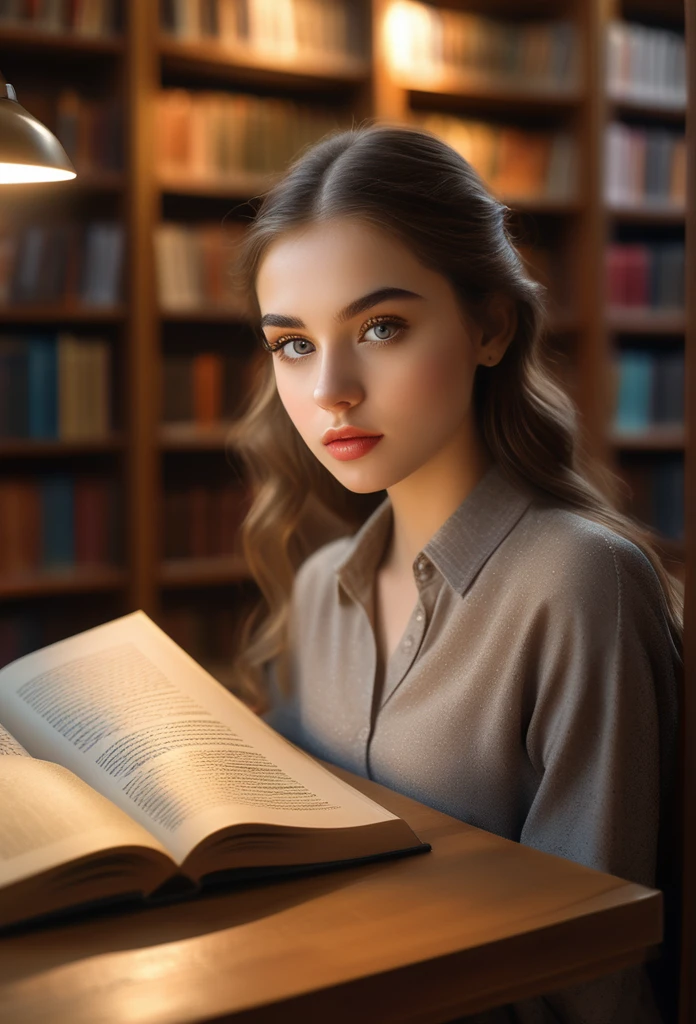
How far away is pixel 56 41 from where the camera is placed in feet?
9.52

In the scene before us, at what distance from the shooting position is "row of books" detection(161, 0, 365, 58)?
120 inches

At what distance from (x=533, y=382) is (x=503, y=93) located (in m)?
2.54

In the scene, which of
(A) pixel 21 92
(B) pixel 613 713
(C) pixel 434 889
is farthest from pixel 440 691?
(A) pixel 21 92

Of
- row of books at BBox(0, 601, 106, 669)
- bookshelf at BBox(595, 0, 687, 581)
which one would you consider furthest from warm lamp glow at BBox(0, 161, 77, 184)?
bookshelf at BBox(595, 0, 687, 581)

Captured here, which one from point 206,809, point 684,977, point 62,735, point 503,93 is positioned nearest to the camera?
point 206,809

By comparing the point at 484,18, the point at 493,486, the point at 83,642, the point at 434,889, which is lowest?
the point at 434,889

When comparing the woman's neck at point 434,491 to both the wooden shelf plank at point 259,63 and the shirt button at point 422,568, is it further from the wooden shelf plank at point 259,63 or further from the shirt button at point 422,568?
the wooden shelf plank at point 259,63

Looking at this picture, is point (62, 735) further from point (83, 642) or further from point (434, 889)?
point (434, 889)

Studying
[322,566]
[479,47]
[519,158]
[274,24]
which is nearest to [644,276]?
[519,158]

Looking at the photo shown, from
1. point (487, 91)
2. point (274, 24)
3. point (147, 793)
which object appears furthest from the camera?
point (487, 91)

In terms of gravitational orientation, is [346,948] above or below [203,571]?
above

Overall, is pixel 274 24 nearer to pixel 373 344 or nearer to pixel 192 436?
pixel 192 436

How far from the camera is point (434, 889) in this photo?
793mm

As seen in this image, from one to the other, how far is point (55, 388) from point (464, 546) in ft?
7.22
